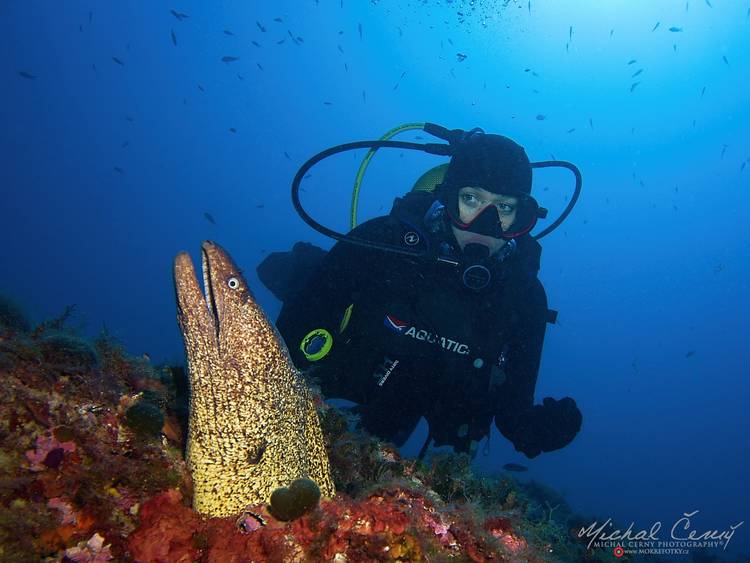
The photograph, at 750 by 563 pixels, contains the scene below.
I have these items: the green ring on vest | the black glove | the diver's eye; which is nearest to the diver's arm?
the black glove

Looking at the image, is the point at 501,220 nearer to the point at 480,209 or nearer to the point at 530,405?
the point at 480,209

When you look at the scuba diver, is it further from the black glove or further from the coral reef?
the coral reef

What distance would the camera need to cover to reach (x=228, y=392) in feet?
6.51

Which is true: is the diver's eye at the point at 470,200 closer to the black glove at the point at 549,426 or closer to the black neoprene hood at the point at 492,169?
the black neoprene hood at the point at 492,169

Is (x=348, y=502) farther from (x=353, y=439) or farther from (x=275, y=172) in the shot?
(x=275, y=172)

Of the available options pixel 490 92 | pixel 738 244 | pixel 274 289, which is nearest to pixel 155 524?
pixel 274 289

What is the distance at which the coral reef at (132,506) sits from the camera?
1.71 metres

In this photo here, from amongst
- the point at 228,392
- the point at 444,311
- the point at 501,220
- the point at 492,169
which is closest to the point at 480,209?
the point at 501,220

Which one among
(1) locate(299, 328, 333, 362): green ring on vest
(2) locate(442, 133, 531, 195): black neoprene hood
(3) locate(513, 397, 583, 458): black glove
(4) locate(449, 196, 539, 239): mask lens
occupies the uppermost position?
(2) locate(442, 133, 531, 195): black neoprene hood

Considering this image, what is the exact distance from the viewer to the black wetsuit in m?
4.87

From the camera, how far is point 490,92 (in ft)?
214

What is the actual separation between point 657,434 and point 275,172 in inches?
3859

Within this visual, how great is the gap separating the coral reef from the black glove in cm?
201

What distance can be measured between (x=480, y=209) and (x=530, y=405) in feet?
8.52
